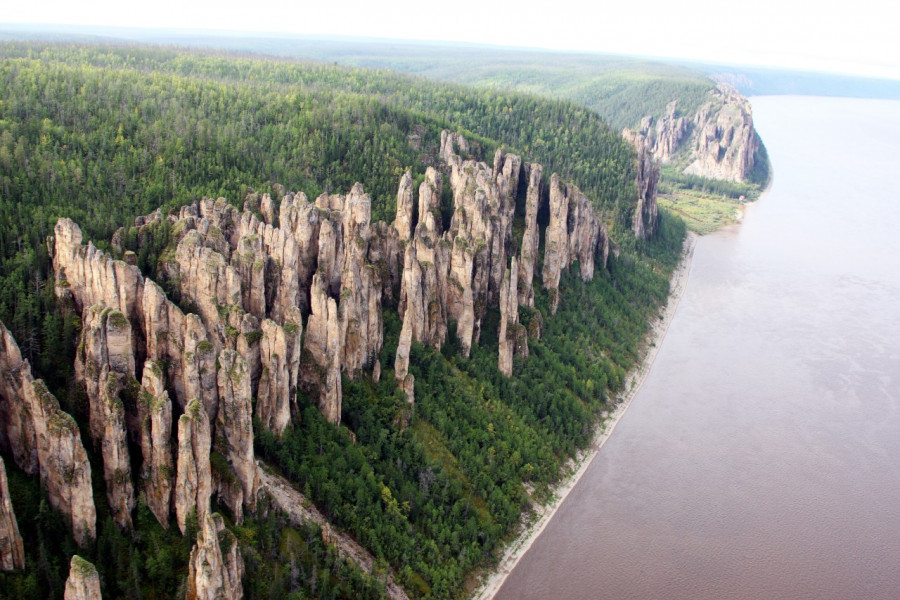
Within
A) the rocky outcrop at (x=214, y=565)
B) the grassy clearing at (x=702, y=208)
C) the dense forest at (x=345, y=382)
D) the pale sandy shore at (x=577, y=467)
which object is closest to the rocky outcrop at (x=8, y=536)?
the dense forest at (x=345, y=382)

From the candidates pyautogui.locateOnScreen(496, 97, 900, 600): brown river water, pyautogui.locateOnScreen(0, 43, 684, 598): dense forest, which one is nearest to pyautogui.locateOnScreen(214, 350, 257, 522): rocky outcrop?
pyautogui.locateOnScreen(0, 43, 684, 598): dense forest

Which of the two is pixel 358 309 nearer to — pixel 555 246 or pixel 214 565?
pixel 214 565

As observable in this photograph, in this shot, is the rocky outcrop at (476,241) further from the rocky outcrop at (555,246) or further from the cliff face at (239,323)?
the rocky outcrop at (555,246)

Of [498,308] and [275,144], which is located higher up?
[275,144]

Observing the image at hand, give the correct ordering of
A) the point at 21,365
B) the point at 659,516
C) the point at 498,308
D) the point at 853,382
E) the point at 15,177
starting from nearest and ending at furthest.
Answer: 1. the point at 21,365
2. the point at 659,516
3. the point at 15,177
4. the point at 498,308
5. the point at 853,382

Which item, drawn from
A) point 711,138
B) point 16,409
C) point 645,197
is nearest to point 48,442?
point 16,409

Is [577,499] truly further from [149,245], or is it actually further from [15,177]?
[15,177]

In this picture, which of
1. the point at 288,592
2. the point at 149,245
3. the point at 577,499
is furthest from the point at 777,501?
the point at 149,245
